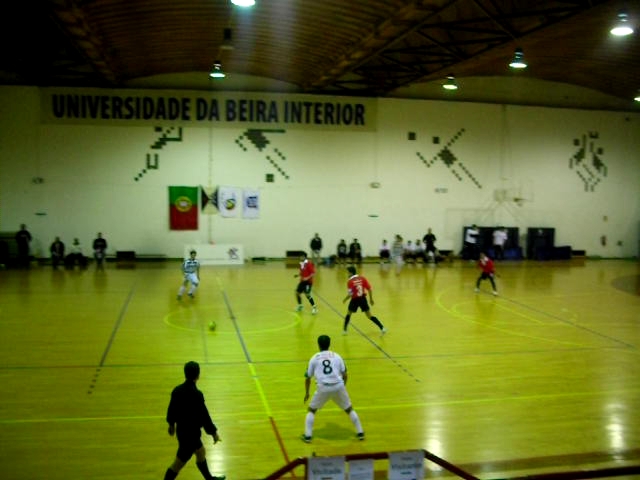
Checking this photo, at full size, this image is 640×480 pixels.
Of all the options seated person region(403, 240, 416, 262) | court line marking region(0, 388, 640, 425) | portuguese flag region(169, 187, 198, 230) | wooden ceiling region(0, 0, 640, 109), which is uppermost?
wooden ceiling region(0, 0, 640, 109)

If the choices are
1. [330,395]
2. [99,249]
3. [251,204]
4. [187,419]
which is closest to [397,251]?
[251,204]

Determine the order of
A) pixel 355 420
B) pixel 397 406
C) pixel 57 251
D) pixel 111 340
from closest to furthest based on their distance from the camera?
pixel 355 420, pixel 397 406, pixel 111 340, pixel 57 251

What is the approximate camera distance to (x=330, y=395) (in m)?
9.01

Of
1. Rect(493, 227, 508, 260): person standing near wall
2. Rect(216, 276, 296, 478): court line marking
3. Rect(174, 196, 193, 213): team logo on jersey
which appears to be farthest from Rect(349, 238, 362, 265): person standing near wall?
Rect(216, 276, 296, 478): court line marking

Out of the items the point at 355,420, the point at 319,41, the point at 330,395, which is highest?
the point at 319,41

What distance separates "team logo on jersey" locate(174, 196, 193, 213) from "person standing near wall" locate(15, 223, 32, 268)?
274 inches

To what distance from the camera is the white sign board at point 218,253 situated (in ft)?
96.5

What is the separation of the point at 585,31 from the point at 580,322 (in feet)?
39.3

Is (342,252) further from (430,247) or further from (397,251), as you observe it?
(430,247)

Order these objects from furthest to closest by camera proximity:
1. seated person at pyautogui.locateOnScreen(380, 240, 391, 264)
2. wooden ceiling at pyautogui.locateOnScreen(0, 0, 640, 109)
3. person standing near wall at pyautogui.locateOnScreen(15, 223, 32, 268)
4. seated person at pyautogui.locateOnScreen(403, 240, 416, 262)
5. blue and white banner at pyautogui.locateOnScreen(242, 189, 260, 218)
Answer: seated person at pyautogui.locateOnScreen(403, 240, 416, 262) → seated person at pyautogui.locateOnScreen(380, 240, 391, 264) → blue and white banner at pyautogui.locateOnScreen(242, 189, 260, 218) → person standing near wall at pyautogui.locateOnScreen(15, 223, 32, 268) → wooden ceiling at pyautogui.locateOnScreen(0, 0, 640, 109)

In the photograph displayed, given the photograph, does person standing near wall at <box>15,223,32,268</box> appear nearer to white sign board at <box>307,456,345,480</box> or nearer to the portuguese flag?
the portuguese flag

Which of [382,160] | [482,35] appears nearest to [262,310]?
[482,35]

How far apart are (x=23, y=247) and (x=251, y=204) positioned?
10.8m

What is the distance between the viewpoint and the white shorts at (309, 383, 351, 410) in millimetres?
8938
